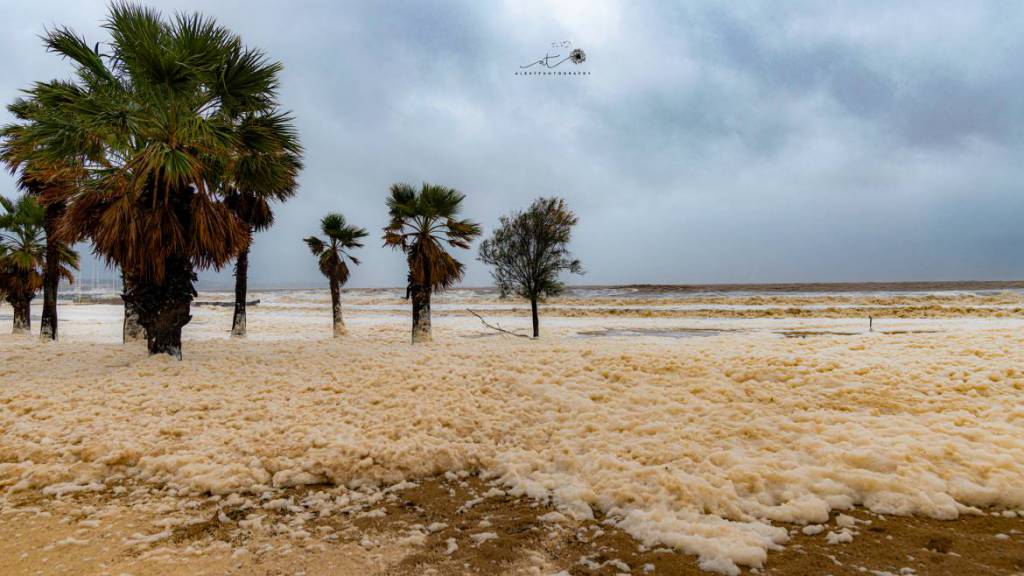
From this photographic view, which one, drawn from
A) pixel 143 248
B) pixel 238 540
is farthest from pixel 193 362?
pixel 238 540

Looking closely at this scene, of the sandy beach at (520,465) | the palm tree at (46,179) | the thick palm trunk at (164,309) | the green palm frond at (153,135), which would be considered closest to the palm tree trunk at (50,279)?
the palm tree at (46,179)

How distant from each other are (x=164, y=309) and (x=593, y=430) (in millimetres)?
9724

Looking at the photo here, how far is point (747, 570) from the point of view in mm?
3510

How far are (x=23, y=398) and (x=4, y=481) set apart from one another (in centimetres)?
319

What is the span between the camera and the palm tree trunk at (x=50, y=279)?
16266mm

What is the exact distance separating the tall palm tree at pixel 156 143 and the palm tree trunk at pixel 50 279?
8.29 metres

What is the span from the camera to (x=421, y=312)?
58.3ft

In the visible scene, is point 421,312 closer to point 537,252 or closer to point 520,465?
point 537,252

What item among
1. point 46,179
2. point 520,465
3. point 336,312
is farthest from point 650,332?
point 46,179

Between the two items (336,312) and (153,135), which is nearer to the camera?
(153,135)

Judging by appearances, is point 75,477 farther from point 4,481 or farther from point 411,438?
point 411,438

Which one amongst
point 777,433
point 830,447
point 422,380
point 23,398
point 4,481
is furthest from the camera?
point 422,380

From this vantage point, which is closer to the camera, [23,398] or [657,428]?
[657,428]

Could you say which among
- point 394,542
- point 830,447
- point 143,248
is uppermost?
point 143,248
